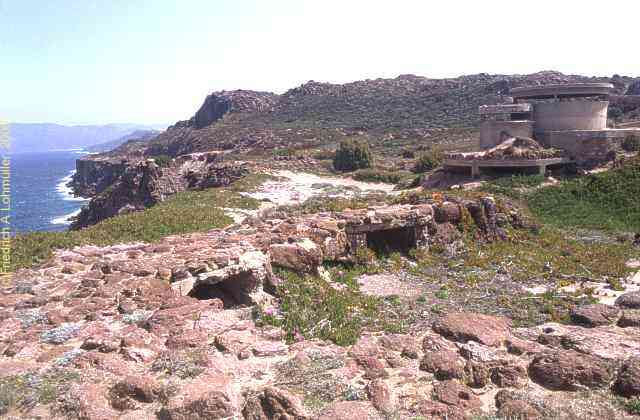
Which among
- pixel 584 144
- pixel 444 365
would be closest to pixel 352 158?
pixel 584 144

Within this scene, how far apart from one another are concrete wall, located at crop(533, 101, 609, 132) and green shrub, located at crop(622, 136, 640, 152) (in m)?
2.65

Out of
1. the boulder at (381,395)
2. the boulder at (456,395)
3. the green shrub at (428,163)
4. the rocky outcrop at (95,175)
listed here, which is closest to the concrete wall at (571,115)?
the green shrub at (428,163)

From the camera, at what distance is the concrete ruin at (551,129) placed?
2731 cm

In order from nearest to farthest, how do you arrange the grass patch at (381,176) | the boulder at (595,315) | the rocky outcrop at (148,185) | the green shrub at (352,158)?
1. the boulder at (595,315)
2. the grass patch at (381,176)
3. the rocky outcrop at (148,185)
4. the green shrub at (352,158)

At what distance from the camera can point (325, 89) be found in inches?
4358

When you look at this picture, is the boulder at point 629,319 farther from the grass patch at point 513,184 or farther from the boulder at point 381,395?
the grass patch at point 513,184

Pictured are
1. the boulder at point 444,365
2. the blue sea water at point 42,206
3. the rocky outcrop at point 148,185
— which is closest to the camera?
the boulder at point 444,365

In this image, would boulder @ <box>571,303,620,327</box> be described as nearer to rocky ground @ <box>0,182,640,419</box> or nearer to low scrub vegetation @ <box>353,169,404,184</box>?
rocky ground @ <box>0,182,640,419</box>

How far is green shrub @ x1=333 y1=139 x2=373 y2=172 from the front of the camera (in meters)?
43.7

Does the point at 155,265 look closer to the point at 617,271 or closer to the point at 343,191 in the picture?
the point at 617,271

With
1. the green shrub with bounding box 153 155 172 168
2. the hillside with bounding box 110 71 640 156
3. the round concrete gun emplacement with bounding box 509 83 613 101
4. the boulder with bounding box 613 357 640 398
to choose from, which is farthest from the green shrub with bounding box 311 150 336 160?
the boulder with bounding box 613 357 640 398

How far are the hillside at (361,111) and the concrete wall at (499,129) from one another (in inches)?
1301

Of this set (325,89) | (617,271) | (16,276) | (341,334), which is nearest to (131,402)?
(341,334)

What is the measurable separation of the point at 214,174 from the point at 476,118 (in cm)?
4717
